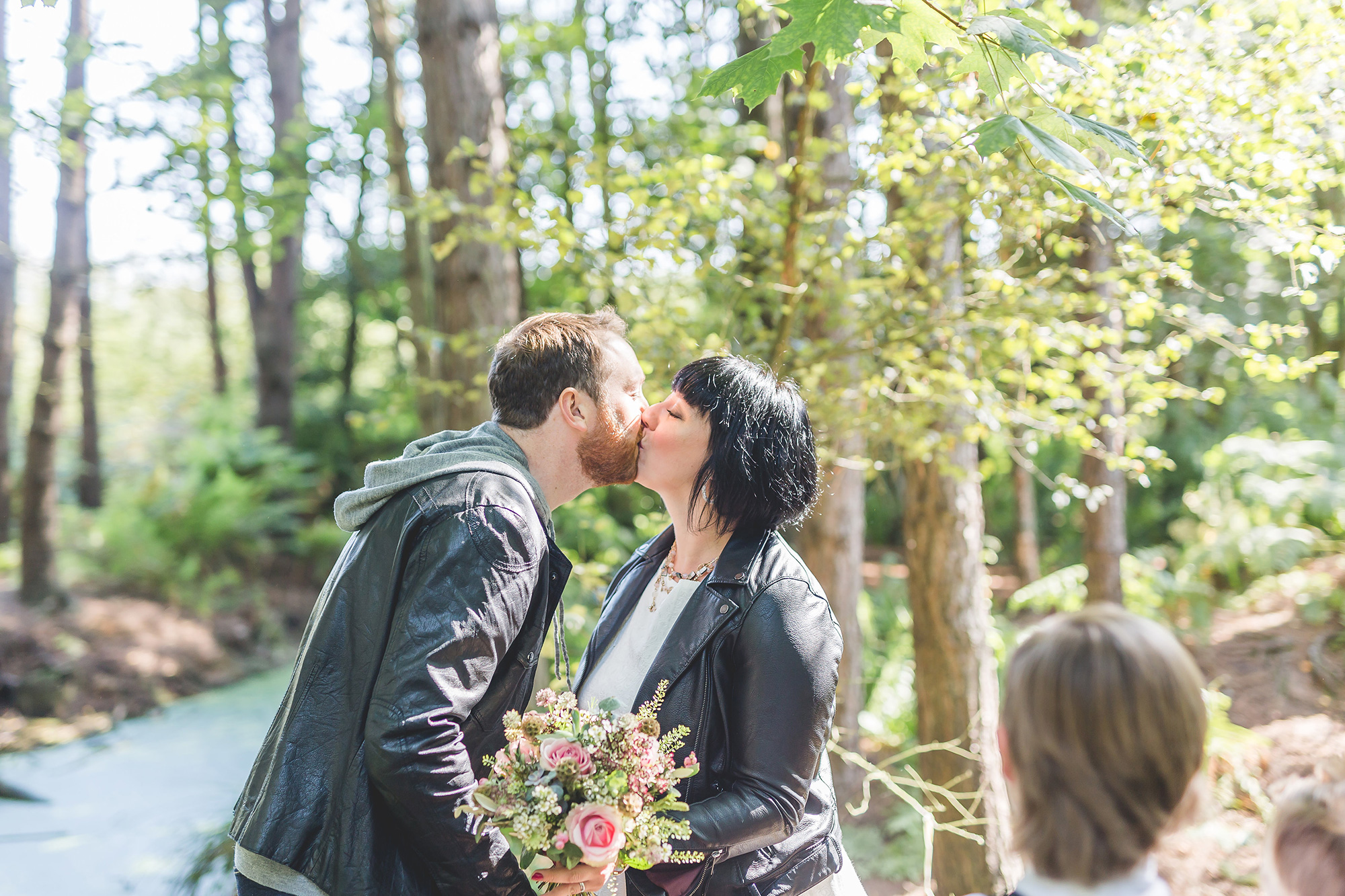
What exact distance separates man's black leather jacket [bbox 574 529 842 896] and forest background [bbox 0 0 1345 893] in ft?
3.46

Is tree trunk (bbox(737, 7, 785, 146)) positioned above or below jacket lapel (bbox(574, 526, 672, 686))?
above

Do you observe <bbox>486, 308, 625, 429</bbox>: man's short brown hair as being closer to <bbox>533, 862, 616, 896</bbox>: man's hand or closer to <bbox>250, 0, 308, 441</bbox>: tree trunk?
<bbox>533, 862, 616, 896</bbox>: man's hand

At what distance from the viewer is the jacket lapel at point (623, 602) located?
242 cm

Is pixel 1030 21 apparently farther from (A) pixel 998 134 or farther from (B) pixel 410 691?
(B) pixel 410 691

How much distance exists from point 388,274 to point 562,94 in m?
6.03

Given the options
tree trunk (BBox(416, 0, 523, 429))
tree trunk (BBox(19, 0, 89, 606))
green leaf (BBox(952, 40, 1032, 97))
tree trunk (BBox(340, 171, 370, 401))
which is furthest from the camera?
tree trunk (BBox(340, 171, 370, 401))

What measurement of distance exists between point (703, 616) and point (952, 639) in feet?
9.46

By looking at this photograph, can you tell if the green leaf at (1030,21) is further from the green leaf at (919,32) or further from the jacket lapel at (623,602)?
the jacket lapel at (623,602)

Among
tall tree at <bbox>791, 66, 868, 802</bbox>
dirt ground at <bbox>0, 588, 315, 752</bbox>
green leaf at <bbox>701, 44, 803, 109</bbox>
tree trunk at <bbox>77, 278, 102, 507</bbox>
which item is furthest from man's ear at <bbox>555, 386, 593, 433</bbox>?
tree trunk at <bbox>77, 278, 102, 507</bbox>

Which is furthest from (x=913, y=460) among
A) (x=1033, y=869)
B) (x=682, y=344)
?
(x=1033, y=869)

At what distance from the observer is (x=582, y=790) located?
5.36ft

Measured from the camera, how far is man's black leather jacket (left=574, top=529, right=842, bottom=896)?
73.6 inches

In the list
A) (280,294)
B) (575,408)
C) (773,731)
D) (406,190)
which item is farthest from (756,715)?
(280,294)

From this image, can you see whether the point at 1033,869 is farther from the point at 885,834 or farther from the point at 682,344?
the point at 885,834
